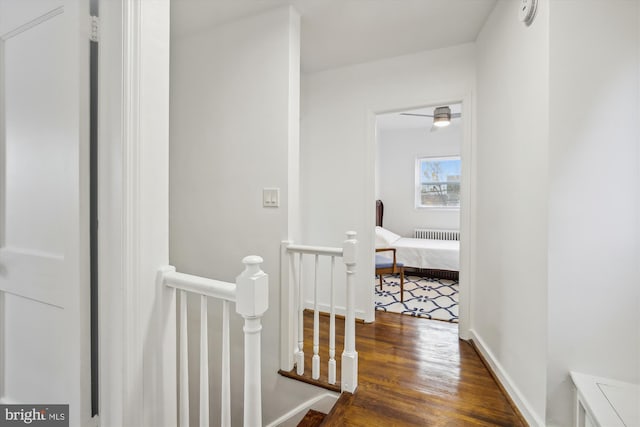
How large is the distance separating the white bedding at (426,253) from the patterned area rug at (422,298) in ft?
0.90

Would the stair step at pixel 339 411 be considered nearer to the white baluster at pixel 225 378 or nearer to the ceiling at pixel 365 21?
the white baluster at pixel 225 378

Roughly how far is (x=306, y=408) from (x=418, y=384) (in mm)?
729

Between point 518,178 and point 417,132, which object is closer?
point 518,178

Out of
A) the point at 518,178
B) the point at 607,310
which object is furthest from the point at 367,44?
the point at 607,310

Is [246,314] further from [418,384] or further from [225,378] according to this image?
[418,384]

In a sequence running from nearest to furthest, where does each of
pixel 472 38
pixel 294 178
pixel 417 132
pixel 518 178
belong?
1. pixel 518 178
2. pixel 294 178
3. pixel 472 38
4. pixel 417 132

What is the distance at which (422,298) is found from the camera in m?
3.49

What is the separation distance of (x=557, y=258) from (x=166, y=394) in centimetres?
171

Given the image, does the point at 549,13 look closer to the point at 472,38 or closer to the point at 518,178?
the point at 518,178

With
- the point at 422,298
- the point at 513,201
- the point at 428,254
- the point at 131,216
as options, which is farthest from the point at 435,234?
the point at 131,216

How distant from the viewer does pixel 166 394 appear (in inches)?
40.5

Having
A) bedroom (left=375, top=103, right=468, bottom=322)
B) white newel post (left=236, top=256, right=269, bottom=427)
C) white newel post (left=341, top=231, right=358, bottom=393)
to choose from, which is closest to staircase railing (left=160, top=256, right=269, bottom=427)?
white newel post (left=236, top=256, right=269, bottom=427)
